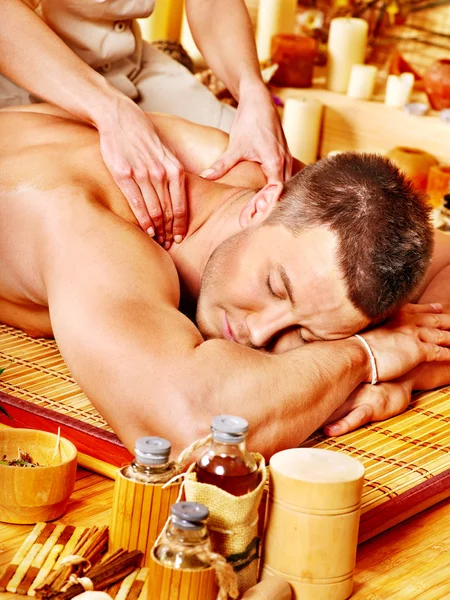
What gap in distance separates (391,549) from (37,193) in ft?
3.67

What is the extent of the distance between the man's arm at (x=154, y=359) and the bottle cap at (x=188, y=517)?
0.40m

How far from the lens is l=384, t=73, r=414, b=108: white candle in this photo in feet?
17.7

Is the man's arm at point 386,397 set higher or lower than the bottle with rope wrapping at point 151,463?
lower

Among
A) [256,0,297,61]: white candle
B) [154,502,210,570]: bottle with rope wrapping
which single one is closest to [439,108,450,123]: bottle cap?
[256,0,297,61]: white candle

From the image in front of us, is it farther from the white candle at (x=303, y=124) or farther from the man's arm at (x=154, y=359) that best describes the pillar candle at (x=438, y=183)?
the man's arm at (x=154, y=359)

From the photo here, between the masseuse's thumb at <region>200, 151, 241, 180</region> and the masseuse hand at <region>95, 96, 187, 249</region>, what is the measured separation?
0.26 metres

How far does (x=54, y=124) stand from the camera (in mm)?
2711

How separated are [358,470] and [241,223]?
3.14 ft

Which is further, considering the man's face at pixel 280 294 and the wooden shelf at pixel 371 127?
the wooden shelf at pixel 371 127

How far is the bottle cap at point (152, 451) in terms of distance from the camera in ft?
5.56

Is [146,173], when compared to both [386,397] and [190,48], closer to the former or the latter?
[386,397]

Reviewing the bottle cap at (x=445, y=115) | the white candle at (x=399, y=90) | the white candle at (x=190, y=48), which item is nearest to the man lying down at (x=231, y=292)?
the bottle cap at (x=445, y=115)

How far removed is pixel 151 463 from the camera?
5.61 feet

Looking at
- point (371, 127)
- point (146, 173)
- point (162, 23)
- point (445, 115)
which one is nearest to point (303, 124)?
point (371, 127)
